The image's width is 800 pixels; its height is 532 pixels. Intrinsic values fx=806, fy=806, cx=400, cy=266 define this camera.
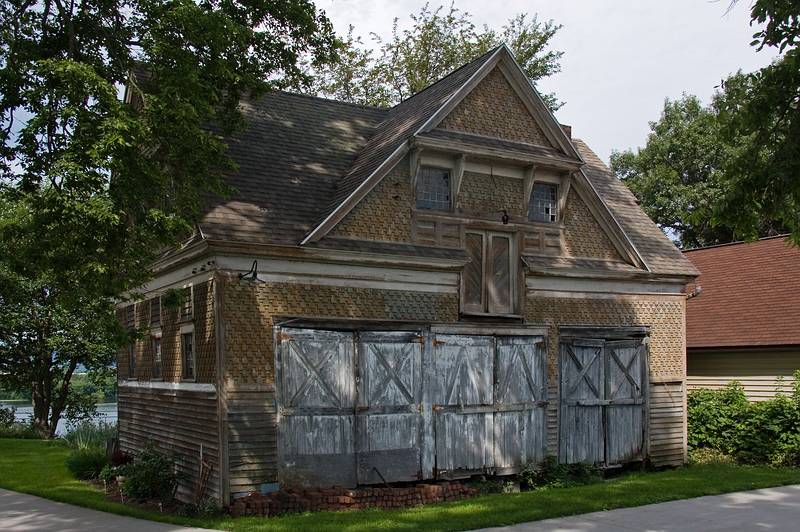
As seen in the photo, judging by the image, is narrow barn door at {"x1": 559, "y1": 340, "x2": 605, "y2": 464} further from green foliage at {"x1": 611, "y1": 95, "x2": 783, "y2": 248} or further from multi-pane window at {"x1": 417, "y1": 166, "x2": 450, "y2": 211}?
green foliage at {"x1": 611, "y1": 95, "x2": 783, "y2": 248}

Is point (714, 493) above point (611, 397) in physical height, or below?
below

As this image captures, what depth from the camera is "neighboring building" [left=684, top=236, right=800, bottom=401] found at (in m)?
22.2

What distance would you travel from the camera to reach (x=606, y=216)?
1903cm

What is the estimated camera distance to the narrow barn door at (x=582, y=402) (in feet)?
59.8

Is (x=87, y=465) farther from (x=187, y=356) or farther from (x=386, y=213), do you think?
(x=386, y=213)

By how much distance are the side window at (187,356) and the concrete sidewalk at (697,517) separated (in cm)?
698

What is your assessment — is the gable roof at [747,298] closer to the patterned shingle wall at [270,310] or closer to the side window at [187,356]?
the patterned shingle wall at [270,310]

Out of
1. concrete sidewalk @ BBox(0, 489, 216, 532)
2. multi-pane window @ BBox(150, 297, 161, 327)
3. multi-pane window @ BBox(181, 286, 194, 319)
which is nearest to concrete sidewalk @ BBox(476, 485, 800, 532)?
concrete sidewalk @ BBox(0, 489, 216, 532)

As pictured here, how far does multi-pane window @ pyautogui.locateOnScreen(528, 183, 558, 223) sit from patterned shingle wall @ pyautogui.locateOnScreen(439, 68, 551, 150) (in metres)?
1.02

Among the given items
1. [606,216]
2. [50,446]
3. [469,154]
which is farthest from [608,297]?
[50,446]

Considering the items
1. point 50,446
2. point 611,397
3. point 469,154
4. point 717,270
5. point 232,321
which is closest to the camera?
point 232,321

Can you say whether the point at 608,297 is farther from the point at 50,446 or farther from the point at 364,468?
the point at 50,446

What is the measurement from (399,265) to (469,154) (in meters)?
2.94

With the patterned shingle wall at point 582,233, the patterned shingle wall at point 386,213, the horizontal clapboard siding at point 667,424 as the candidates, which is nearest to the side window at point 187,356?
the patterned shingle wall at point 386,213
